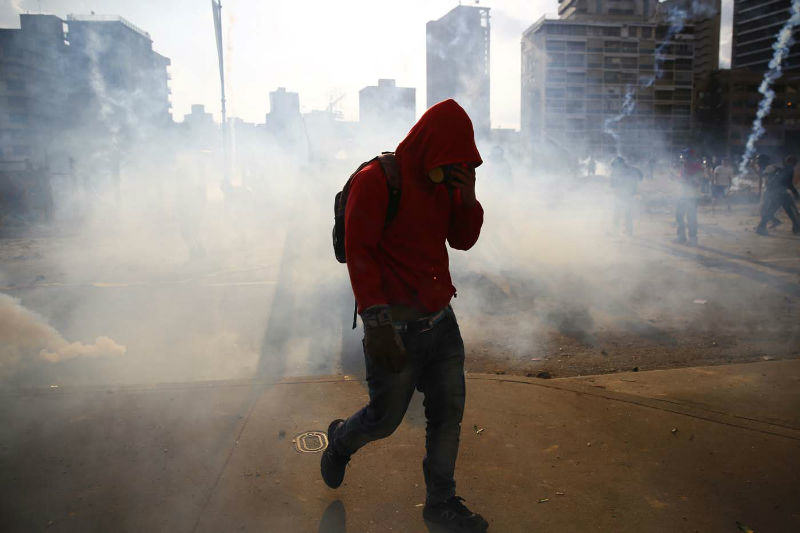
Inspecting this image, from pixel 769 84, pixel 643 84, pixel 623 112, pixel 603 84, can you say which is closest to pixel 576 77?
pixel 603 84

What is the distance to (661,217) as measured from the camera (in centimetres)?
1364

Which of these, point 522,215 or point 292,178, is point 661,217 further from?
point 292,178

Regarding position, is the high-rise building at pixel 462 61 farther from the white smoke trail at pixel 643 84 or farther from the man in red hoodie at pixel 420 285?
the white smoke trail at pixel 643 84

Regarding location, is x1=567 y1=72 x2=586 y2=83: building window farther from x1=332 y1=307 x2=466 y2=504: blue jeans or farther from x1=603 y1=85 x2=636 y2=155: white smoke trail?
x1=332 y1=307 x2=466 y2=504: blue jeans

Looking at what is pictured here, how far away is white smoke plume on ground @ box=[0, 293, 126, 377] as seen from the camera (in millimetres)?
3949

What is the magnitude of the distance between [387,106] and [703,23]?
338ft

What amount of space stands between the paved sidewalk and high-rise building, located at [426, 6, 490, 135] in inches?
519

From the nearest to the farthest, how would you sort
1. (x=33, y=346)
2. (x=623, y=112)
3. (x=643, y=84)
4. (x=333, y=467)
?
(x=333, y=467), (x=33, y=346), (x=623, y=112), (x=643, y=84)

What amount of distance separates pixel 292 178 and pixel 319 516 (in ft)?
37.2

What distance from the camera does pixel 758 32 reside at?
271ft

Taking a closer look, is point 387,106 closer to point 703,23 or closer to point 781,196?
point 781,196

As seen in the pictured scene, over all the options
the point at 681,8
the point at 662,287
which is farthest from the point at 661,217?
the point at 681,8

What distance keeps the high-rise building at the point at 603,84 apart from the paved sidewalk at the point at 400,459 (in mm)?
70792

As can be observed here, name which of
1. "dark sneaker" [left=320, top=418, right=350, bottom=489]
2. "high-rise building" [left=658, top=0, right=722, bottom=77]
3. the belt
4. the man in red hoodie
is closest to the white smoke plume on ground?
"dark sneaker" [left=320, top=418, right=350, bottom=489]
